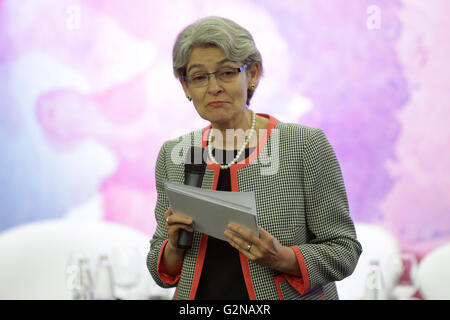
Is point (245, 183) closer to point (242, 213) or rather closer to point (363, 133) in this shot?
point (242, 213)

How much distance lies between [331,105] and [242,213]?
2.66 meters

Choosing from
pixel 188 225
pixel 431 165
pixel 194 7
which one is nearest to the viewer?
pixel 188 225

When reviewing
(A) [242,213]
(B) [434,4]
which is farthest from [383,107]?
(A) [242,213]

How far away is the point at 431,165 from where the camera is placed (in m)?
3.64

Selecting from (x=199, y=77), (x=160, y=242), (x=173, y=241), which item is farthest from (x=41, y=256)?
(x=199, y=77)

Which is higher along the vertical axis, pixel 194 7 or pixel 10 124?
pixel 194 7

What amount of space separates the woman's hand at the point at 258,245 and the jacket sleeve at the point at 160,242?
0.39 m

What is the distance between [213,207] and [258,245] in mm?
153

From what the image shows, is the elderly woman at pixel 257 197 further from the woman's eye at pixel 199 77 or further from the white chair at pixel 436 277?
the white chair at pixel 436 277

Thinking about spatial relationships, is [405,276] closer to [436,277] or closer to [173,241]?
[436,277]

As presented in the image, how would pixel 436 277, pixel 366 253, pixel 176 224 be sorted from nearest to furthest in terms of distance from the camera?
pixel 176 224 → pixel 436 277 → pixel 366 253

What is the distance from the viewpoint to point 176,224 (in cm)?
151

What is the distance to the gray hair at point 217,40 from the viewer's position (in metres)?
1.58

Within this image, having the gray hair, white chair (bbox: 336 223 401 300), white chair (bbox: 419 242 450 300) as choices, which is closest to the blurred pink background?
white chair (bbox: 336 223 401 300)
